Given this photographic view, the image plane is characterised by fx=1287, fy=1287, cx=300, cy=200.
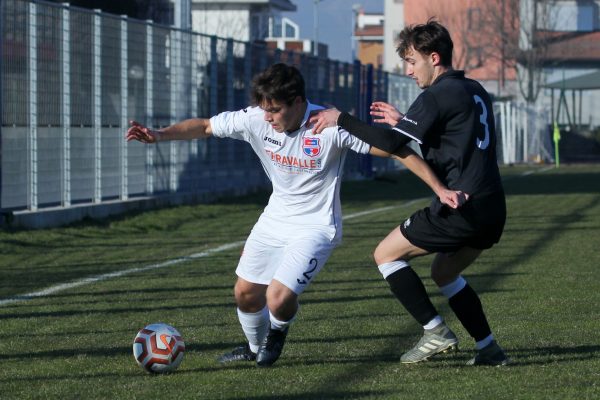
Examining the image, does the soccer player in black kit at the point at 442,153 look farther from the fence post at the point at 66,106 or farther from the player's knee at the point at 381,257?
the fence post at the point at 66,106

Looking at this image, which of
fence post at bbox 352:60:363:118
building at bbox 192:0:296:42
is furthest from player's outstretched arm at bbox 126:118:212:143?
building at bbox 192:0:296:42

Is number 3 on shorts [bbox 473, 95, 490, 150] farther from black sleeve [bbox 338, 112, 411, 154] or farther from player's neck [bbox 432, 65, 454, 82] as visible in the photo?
black sleeve [bbox 338, 112, 411, 154]

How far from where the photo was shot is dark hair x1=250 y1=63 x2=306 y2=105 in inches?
253

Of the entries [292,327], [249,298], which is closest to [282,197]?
[249,298]

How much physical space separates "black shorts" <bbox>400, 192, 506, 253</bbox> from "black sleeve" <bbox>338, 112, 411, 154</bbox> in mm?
382

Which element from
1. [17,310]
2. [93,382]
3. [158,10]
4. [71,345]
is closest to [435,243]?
[93,382]

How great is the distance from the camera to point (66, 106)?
16.2m

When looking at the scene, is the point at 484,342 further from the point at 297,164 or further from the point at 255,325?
the point at 297,164

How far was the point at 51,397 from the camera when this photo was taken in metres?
5.93

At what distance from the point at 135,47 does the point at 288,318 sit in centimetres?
1266

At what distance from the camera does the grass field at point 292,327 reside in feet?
20.3

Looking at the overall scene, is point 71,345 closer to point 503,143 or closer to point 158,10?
point 158,10

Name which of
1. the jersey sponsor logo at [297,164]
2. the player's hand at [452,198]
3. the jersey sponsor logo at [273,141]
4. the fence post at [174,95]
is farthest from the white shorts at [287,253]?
the fence post at [174,95]

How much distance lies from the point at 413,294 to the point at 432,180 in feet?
2.33
